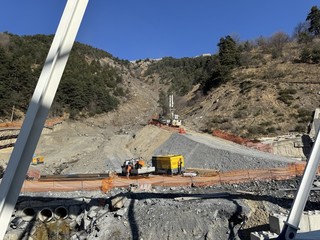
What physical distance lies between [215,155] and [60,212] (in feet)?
49.6

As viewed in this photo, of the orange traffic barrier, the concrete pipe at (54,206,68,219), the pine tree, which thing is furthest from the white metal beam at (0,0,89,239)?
the pine tree

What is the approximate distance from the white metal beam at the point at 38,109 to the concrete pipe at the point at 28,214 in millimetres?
15281

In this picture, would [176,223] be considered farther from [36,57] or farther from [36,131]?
[36,57]

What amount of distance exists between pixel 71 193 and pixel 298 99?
122ft

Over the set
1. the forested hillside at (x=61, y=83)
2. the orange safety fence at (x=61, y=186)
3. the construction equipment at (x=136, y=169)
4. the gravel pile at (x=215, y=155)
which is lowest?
the orange safety fence at (x=61, y=186)

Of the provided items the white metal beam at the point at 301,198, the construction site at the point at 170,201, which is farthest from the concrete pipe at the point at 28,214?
the white metal beam at the point at 301,198

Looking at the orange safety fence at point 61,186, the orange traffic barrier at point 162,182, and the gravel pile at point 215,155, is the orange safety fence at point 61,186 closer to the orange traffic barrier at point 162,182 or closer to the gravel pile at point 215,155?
the orange traffic barrier at point 162,182

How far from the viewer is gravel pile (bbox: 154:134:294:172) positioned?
25562 mm

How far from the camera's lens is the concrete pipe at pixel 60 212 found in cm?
1670

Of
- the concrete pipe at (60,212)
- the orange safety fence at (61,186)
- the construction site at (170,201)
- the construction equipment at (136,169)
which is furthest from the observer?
the construction equipment at (136,169)

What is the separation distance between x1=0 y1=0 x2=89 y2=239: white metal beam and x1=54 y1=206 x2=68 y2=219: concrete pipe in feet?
48.9

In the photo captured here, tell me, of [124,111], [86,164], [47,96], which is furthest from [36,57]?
[47,96]

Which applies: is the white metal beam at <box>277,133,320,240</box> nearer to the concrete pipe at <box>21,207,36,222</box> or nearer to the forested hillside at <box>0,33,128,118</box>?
the concrete pipe at <box>21,207,36,222</box>

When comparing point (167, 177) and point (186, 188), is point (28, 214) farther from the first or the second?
point (167, 177)
